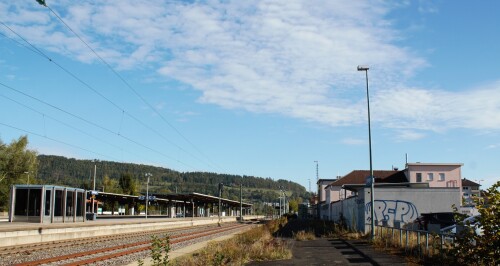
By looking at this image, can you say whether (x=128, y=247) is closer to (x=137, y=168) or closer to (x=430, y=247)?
(x=430, y=247)

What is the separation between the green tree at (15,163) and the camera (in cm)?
6700

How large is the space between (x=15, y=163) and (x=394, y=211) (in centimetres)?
5442

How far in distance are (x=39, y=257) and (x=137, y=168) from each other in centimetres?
18294

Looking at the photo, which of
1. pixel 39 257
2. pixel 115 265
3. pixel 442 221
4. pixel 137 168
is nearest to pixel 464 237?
pixel 115 265

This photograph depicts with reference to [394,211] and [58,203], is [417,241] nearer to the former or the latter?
[394,211]

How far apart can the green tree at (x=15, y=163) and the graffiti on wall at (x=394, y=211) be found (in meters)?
52.0

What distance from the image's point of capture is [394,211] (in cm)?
3062

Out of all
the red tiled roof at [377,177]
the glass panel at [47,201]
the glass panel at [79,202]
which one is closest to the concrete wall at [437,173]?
the red tiled roof at [377,177]

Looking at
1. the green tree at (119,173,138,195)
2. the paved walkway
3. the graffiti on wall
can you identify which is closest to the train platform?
the paved walkway

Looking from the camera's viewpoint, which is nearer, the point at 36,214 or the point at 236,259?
the point at 236,259

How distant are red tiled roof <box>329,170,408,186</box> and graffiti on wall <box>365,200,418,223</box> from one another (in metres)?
46.0

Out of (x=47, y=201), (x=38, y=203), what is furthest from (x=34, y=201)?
(x=47, y=201)

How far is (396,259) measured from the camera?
15.5 meters

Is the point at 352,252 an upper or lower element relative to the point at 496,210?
lower
